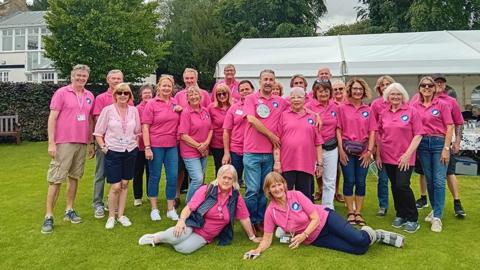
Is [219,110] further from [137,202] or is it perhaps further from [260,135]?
[137,202]

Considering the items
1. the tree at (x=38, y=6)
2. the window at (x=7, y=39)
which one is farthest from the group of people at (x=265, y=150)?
the tree at (x=38, y=6)

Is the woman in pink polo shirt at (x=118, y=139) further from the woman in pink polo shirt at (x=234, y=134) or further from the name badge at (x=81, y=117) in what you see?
the woman in pink polo shirt at (x=234, y=134)

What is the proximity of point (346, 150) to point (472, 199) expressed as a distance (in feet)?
8.48

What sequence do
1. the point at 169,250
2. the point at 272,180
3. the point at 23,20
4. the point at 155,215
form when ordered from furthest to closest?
the point at 23,20 < the point at 155,215 < the point at 169,250 < the point at 272,180

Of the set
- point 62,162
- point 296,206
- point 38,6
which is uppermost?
point 38,6

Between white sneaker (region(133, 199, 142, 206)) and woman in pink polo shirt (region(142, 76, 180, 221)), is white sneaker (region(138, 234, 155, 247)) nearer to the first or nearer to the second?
woman in pink polo shirt (region(142, 76, 180, 221))

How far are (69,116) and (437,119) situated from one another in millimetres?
3875

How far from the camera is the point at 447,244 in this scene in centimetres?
405

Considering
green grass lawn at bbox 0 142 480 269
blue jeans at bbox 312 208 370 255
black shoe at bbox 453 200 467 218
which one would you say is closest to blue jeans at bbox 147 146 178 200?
green grass lawn at bbox 0 142 480 269

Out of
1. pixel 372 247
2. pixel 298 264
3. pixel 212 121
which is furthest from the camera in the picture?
pixel 212 121

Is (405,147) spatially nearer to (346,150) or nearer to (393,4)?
(346,150)

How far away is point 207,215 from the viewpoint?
3.93 meters

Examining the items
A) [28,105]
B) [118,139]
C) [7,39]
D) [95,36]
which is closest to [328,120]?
[118,139]

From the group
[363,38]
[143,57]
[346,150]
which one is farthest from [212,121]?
[143,57]
